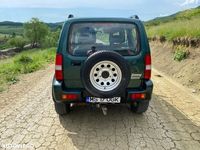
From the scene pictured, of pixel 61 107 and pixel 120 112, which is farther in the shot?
pixel 120 112

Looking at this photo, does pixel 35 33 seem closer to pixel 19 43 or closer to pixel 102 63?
pixel 19 43

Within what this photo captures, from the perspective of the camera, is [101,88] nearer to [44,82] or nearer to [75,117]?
[75,117]

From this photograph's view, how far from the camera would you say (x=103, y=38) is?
5.39 m

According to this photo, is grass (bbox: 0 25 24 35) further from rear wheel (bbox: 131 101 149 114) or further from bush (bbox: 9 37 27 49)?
rear wheel (bbox: 131 101 149 114)

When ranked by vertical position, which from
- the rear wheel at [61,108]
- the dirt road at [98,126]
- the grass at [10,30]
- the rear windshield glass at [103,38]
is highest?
the rear windshield glass at [103,38]

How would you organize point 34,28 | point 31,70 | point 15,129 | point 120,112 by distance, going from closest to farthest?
point 15,129 < point 120,112 < point 31,70 < point 34,28

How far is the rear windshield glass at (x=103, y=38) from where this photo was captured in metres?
5.20

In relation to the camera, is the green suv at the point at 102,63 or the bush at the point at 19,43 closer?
the green suv at the point at 102,63

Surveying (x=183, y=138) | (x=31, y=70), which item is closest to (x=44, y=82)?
(x=31, y=70)

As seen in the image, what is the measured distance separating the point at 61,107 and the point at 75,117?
15.6 inches

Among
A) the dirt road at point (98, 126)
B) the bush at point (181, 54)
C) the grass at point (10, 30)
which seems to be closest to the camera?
the dirt road at point (98, 126)

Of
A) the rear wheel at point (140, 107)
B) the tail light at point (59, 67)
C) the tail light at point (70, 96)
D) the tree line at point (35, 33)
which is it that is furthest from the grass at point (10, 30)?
the tail light at point (70, 96)

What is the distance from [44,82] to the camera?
10.1 m

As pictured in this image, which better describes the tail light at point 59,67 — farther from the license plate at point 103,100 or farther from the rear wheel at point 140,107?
the rear wheel at point 140,107
